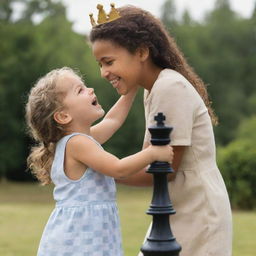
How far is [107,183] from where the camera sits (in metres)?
3.75

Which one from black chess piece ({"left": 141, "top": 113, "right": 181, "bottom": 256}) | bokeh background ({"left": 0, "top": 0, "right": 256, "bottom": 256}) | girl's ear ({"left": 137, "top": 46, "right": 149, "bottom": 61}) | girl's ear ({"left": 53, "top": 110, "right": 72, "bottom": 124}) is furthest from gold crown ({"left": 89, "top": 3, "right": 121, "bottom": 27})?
bokeh background ({"left": 0, "top": 0, "right": 256, "bottom": 256})

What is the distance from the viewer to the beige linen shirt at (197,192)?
137 inches

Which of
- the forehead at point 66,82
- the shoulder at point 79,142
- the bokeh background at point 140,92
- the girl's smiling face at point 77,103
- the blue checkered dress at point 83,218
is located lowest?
the blue checkered dress at point 83,218

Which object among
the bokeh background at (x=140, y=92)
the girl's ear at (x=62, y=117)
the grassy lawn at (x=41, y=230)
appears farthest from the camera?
the bokeh background at (x=140, y=92)

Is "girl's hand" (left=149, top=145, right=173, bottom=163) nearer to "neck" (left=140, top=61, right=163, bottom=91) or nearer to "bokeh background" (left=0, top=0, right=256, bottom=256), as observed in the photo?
"neck" (left=140, top=61, right=163, bottom=91)

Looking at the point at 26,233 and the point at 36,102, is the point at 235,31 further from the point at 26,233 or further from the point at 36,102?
the point at 36,102

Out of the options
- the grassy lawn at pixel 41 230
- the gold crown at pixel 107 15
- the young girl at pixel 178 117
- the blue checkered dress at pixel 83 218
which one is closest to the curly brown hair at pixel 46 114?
the blue checkered dress at pixel 83 218

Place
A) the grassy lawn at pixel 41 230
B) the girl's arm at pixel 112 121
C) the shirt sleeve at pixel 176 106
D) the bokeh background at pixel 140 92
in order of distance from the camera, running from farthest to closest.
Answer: the bokeh background at pixel 140 92 < the grassy lawn at pixel 41 230 < the girl's arm at pixel 112 121 < the shirt sleeve at pixel 176 106

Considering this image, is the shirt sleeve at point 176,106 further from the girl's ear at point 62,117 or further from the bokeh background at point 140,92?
the bokeh background at point 140,92

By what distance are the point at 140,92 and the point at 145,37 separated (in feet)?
125

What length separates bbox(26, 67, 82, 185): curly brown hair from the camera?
380 centimetres

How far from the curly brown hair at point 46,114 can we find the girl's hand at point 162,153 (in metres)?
0.83

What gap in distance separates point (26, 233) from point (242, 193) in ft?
29.9

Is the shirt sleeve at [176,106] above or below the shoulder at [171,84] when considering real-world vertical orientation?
below
